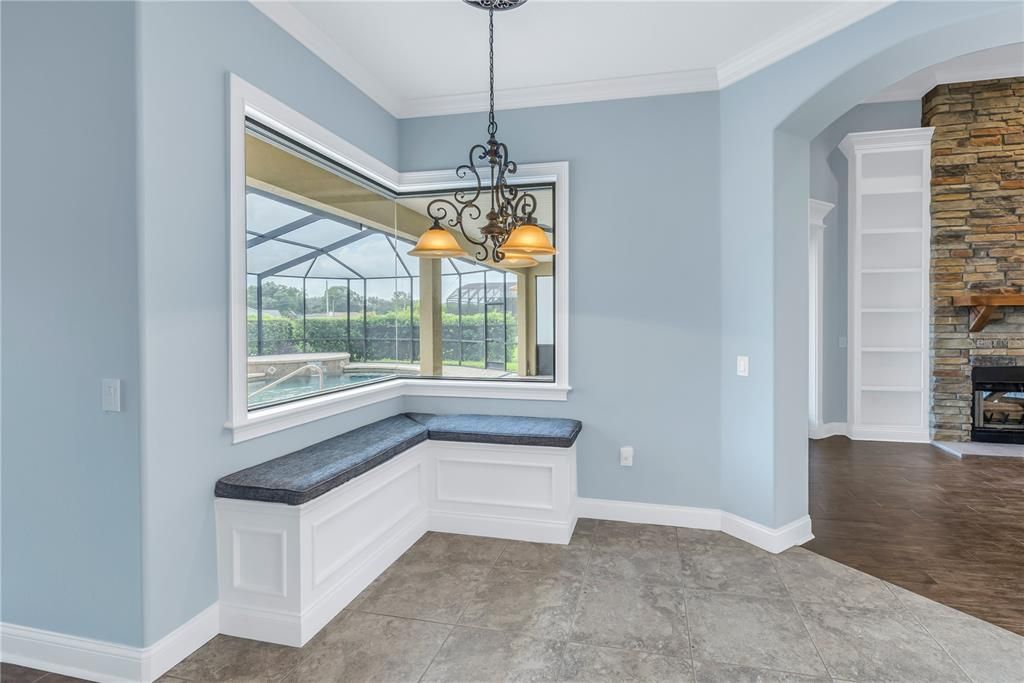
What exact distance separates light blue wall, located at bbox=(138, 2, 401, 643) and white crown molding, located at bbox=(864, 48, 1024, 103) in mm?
5806

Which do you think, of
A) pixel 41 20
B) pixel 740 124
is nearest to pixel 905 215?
pixel 740 124

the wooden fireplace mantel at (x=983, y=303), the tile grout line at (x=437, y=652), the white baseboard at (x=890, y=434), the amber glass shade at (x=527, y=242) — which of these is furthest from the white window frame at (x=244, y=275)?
the wooden fireplace mantel at (x=983, y=303)

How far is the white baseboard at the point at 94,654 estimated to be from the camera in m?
1.87

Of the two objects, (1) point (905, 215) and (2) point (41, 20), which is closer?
(2) point (41, 20)

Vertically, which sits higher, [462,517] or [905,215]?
[905,215]

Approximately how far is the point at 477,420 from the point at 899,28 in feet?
9.89

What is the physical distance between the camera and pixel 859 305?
547cm

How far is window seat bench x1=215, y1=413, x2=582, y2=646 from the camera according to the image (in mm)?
2113

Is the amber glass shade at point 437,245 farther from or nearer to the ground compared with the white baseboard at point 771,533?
farther from the ground

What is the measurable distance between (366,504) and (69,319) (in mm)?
1482

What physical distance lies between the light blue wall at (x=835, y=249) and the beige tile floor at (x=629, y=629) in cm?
348

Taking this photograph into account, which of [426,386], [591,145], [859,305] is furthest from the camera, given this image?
[859,305]

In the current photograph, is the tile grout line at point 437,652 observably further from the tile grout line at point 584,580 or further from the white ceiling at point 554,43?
the white ceiling at point 554,43

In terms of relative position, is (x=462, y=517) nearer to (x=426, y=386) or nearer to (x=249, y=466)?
(x=426, y=386)
